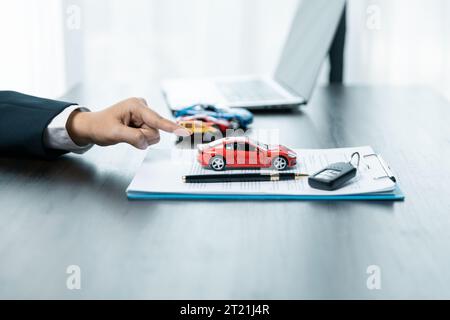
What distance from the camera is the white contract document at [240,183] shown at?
866 millimetres

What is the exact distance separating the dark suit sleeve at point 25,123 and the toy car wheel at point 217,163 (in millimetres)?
287

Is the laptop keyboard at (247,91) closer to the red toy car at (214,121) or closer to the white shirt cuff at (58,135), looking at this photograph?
the red toy car at (214,121)

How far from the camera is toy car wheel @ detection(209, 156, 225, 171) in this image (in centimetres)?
95

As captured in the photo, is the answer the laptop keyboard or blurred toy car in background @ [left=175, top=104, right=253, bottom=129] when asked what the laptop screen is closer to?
the laptop keyboard

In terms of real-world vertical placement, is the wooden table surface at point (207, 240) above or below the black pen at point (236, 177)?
below

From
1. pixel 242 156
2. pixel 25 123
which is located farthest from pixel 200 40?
pixel 242 156

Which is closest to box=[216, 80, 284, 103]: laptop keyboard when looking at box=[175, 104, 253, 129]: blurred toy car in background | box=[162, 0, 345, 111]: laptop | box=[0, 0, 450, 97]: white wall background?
box=[162, 0, 345, 111]: laptop

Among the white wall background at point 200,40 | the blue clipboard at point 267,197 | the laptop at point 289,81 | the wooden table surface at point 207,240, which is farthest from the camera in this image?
the white wall background at point 200,40

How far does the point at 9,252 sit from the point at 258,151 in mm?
392

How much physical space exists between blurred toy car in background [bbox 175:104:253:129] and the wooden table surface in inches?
9.5

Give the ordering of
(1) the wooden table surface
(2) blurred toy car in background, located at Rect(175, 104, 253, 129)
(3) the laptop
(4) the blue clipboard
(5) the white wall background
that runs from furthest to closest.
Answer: (5) the white wall background, (3) the laptop, (2) blurred toy car in background, located at Rect(175, 104, 253, 129), (4) the blue clipboard, (1) the wooden table surface

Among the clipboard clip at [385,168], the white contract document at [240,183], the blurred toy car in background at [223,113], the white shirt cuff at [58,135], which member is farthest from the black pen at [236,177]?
the blurred toy car in background at [223,113]

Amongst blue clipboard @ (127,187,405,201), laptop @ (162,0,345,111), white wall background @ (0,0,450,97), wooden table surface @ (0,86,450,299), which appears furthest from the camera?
white wall background @ (0,0,450,97)

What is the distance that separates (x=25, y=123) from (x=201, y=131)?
301 mm
